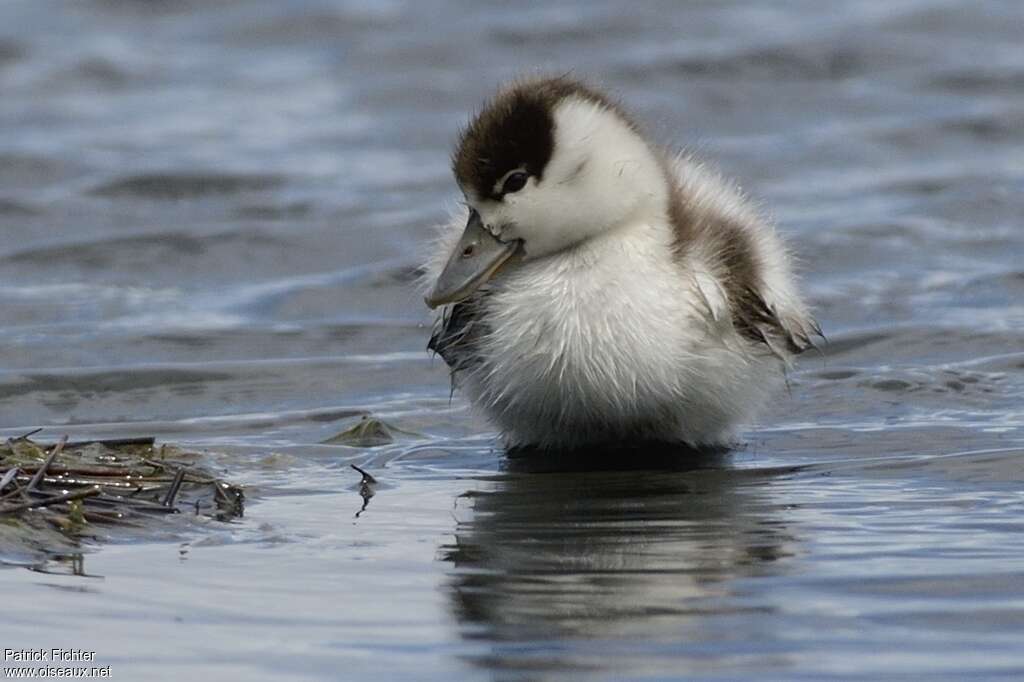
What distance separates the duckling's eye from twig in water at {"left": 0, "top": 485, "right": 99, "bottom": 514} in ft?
5.38

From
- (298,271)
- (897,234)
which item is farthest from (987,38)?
(298,271)

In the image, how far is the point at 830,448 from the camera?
23.8 ft

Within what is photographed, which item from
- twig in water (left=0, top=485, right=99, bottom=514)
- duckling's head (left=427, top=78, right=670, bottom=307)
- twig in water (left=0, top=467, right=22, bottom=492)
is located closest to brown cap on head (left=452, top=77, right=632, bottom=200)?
duckling's head (left=427, top=78, right=670, bottom=307)

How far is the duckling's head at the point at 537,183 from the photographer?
659cm

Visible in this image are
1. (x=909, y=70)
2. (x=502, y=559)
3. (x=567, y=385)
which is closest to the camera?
(x=502, y=559)

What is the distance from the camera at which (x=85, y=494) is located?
5.79m

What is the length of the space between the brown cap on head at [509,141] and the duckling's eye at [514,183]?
23 mm

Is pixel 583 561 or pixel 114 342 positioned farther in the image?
pixel 114 342

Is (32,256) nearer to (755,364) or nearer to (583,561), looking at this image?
(755,364)

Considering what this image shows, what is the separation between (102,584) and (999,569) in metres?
2.23

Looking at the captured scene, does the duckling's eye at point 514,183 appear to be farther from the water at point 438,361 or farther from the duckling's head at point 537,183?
the water at point 438,361

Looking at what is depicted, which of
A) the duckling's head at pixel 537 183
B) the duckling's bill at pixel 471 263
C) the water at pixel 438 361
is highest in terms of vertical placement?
the duckling's head at pixel 537 183

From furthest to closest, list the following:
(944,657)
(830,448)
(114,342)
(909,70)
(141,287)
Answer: (909,70), (141,287), (114,342), (830,448), (944,657)

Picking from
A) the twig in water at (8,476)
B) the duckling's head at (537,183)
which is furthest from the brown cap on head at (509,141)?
the twig in water at (8,476)
